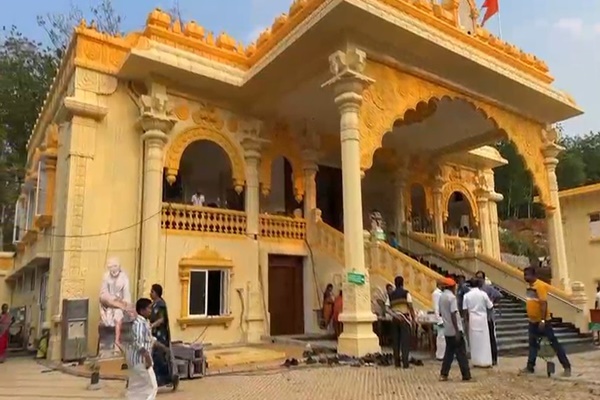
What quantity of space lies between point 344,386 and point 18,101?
22674mm

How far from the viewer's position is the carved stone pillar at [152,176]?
400 inches

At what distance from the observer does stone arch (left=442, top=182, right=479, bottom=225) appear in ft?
54.6

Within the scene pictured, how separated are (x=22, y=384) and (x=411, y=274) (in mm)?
7162

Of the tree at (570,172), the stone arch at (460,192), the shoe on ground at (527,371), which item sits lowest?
the shoe on ground at (527,371)

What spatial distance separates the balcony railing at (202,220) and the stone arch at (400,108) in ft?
11.8

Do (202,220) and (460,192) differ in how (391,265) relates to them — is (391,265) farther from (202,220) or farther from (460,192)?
(460,192)

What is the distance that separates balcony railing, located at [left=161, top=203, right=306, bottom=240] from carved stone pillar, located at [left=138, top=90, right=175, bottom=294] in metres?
0.39

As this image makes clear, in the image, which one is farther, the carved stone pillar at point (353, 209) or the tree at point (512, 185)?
the tree at point (512, 185)

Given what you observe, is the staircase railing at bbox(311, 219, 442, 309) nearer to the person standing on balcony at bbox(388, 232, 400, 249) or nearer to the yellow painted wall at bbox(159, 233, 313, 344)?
the yellow painted wall at bbox(159, 233, 313, 344)

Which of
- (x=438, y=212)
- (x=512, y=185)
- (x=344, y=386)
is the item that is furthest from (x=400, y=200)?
(x=512, y=185)

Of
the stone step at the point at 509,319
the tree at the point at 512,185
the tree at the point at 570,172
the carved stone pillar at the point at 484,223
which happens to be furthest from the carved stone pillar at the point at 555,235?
the tree at the point at 512,185

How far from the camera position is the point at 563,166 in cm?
3831

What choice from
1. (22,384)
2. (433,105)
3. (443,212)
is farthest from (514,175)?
(22,384)

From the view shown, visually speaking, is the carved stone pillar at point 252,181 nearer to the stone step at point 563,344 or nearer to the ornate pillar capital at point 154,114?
the ornate pillar capital at point 154,114
